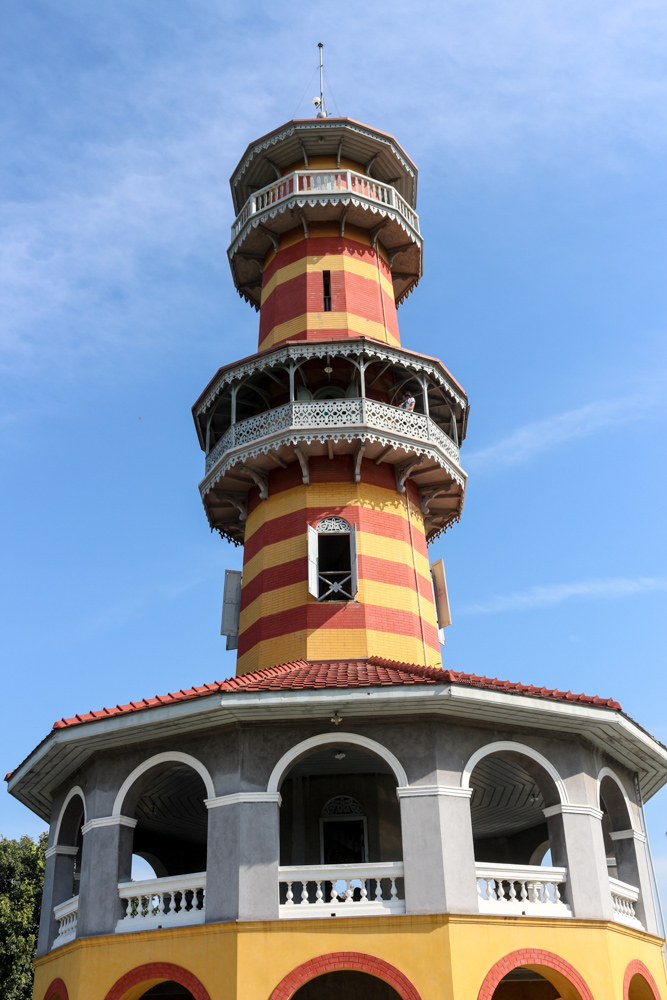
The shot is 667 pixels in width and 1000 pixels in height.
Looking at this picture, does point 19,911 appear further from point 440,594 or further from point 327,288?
point 327,288

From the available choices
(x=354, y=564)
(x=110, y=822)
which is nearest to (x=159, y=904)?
(x=110, y=822)

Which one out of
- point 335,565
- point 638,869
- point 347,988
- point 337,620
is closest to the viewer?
point 347,988

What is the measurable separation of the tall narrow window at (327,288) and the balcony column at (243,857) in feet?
47.0

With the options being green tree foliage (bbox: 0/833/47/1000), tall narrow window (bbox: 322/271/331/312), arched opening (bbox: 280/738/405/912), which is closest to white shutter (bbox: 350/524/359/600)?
arched opening (bbox: 280/738/405/912)

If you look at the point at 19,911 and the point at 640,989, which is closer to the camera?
the point at 640,989

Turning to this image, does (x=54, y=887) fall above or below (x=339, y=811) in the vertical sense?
below

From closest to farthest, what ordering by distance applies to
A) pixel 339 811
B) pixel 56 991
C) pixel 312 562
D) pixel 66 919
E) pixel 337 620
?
pixel 56 991
pixel 66 919
pixel 339 811
pixel 337 620
pixel 312 562

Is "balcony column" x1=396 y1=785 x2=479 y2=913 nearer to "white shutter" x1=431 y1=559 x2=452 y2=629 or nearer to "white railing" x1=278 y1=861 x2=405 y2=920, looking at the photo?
"white railing" x1=278 y1=861 x2=405 y2=920

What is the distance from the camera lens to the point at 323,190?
85.7ft

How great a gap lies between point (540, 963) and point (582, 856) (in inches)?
78.1

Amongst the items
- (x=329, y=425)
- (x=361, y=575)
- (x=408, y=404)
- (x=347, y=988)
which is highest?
(x=408, y=404)

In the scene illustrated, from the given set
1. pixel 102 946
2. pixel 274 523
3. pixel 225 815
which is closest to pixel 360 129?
pixel 274 523

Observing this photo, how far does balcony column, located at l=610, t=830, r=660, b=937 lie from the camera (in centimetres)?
1823

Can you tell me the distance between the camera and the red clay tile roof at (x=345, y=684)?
52.6ft
